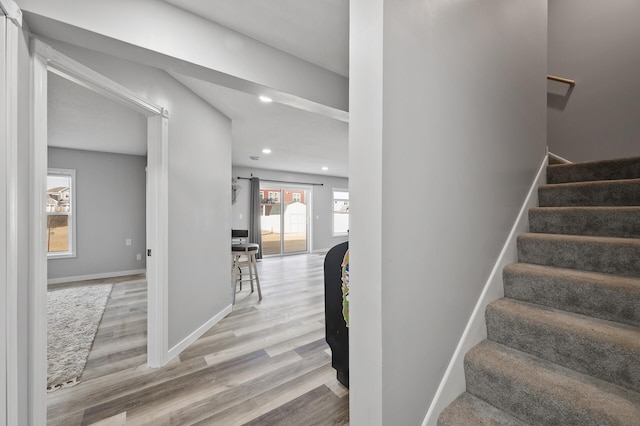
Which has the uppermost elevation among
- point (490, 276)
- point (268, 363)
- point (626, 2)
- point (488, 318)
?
point (626, 2)

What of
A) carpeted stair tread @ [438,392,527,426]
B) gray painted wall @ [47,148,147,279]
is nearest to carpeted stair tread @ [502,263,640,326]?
carpeted stair tread @ [438,392,527,426]

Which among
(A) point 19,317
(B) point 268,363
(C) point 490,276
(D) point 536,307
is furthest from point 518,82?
(A) point 19,317

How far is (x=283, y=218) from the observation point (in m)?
7.68

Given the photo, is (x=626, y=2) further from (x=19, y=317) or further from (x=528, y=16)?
(x=19, y=317)

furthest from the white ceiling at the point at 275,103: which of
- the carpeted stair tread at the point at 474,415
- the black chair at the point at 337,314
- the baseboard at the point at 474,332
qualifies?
the carpeted stair tread at the point at 474,415

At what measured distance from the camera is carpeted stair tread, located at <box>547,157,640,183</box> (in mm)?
1768

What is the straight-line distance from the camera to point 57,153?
4535mm

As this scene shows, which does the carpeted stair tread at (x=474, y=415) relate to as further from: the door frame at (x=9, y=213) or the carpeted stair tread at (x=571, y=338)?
the door frame at (x=9, y=213)

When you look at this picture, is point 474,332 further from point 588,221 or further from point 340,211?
point 340,211

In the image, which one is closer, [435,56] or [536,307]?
[435,56]

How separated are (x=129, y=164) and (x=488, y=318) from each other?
6212 mm

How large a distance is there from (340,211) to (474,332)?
7.60 metres

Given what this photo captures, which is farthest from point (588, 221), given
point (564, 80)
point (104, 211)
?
point (104, 211)

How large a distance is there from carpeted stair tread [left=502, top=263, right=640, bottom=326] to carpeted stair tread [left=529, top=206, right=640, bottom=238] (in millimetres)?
354
